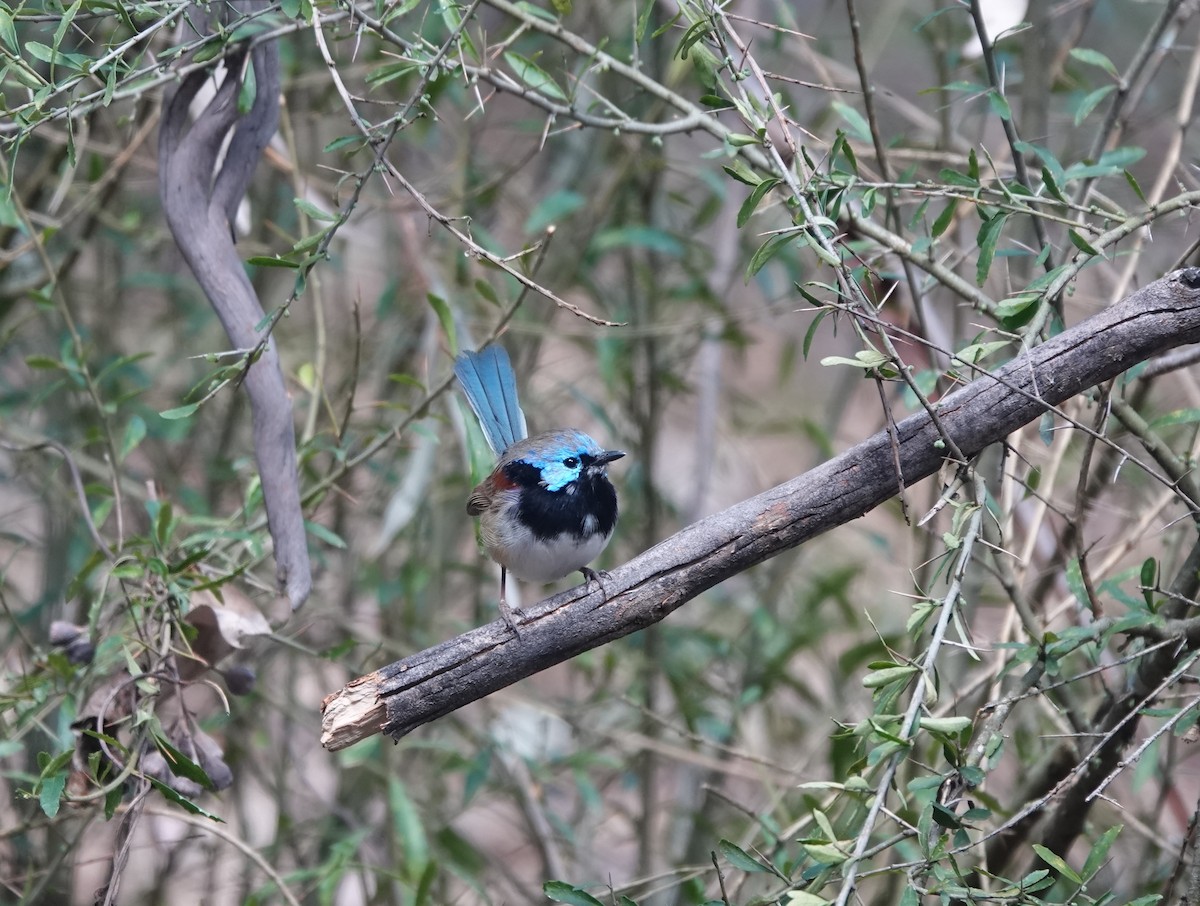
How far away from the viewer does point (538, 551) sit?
11.1 feet

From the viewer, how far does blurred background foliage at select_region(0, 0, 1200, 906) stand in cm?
240

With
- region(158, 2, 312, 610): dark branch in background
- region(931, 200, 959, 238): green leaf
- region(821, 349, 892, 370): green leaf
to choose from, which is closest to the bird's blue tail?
region(158, 2, 312, 610): dark branch in background

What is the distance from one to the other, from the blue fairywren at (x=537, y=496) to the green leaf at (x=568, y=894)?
1.28m

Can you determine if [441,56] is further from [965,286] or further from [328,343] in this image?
[328,343]

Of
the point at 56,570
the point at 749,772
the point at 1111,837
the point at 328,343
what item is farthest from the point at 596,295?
the point at 1111,837

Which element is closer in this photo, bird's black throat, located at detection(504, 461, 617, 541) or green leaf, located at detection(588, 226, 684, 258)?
bird's black throat, located at detection(504, 461, 617, 541)

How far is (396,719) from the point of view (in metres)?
2.15

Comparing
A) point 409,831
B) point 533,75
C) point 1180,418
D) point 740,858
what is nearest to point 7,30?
point 533,75

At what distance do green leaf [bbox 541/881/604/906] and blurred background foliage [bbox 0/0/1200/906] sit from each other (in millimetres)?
10

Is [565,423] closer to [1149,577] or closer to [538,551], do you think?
[538,551]

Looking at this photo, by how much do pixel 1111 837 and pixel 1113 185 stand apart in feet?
14.4

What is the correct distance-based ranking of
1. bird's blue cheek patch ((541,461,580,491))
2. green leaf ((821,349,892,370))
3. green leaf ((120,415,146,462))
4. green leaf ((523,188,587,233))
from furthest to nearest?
green leaf ((523,188,587,233))
bird's blue cheek patch ((541,461,580,491))
green leaf ((120,415,146,462))
green leaf ((821,349,892,370))

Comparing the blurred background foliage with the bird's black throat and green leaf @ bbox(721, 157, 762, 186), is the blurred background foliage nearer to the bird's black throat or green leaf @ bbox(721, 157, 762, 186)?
green leaf @ bbox(721, 157, 762, 186)

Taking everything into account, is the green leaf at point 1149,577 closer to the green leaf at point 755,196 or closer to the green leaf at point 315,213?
the green leaf at point 755,196
